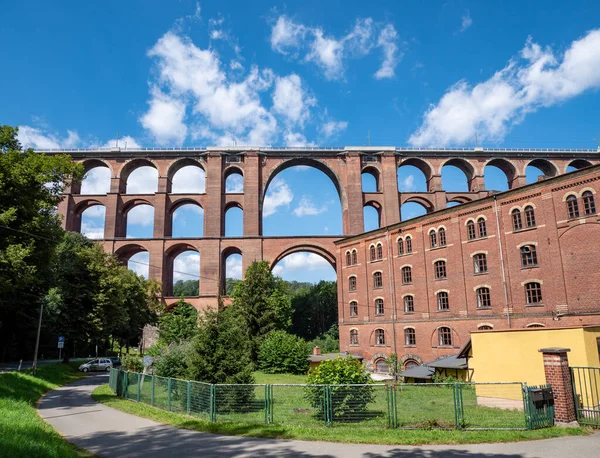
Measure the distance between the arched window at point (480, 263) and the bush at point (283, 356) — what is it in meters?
14.1

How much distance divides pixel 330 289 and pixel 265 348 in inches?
1483

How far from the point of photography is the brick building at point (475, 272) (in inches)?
955

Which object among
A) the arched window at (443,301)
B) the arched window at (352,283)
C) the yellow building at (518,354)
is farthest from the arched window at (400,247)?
the yellow building at (518,354)

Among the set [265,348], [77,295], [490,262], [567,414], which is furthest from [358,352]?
[567,414]

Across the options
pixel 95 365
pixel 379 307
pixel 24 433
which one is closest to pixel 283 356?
pixel 379 307

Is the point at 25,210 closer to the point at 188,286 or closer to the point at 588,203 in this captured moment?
the point at 588,203

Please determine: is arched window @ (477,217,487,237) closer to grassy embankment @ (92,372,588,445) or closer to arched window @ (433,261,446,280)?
arched window @ (433,261,446,280)

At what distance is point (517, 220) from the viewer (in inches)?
1073

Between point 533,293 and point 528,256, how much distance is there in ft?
7.60

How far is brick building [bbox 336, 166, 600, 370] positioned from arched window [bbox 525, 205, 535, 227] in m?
0.08

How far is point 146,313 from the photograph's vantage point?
4600cm

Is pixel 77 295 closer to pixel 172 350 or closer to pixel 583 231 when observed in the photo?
pixel 172 350

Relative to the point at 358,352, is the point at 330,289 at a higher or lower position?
higher

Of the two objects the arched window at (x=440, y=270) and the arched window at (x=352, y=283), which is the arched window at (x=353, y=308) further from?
the arched window at (x=440, y=270)
